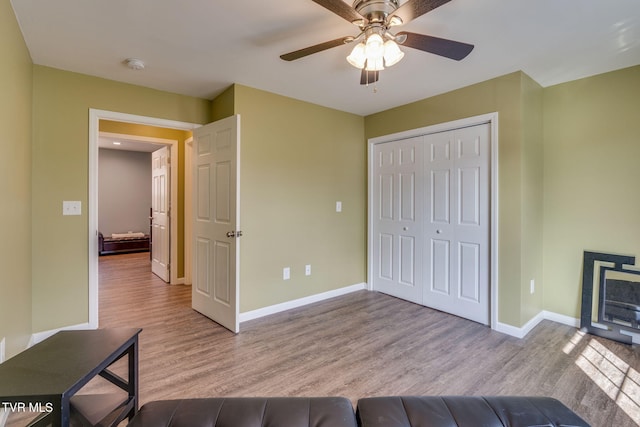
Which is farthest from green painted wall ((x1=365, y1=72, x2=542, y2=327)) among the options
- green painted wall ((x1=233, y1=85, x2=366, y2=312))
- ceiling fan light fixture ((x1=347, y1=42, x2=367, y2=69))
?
ceiling fan light fixture ((x1=347, y1=42, x2=367, y2=69))

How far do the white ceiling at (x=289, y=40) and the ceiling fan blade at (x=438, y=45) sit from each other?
1.02 ft

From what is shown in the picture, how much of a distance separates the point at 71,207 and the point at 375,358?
2.97 m

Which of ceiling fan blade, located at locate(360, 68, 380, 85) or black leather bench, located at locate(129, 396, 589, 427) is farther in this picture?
ceiling fan blade, located at locate(360, 68, 380, 85)

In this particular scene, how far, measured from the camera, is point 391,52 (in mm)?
1686

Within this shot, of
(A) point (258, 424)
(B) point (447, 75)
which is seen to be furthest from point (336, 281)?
(A) point (258, 424)

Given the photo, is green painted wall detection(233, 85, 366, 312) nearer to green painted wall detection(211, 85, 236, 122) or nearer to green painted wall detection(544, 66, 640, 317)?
green painted wall detection(211, 85, 236, 122)

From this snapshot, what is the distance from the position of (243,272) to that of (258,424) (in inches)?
85.5

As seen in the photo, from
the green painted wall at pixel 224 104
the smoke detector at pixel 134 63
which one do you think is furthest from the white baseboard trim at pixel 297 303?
the smoke detector at pixel 134 63

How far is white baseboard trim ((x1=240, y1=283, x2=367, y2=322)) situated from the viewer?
3.15 metres

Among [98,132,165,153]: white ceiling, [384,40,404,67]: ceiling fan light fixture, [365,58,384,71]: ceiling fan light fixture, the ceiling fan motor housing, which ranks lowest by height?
[365,58,384,71]: ceiling fan light fixture

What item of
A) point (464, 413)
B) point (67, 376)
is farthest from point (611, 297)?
point (67, 376)

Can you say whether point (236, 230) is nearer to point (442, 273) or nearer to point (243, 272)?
point (243, 272)

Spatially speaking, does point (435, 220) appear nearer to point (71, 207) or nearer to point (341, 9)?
point (341, 9)

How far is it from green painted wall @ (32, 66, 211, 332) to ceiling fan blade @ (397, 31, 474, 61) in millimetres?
2758
